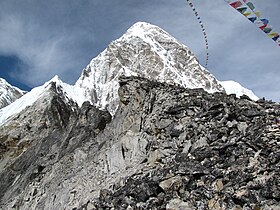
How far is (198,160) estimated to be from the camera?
19281 mm

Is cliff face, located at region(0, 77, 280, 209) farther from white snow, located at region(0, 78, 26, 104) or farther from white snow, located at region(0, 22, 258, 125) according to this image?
white snow, located at region(0, 78, 26, 104)

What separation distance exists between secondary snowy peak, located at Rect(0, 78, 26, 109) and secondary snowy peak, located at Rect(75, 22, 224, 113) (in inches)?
1055

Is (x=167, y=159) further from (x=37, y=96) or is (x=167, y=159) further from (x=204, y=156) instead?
(x=37, y=96)

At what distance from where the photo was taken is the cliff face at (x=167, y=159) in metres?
17.0

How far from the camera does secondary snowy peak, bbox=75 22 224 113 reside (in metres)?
102

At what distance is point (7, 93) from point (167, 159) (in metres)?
114

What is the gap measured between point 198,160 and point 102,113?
1999 cm

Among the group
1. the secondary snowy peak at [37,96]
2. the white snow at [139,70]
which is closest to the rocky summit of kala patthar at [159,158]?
the secondary snowy peak at [37,96]

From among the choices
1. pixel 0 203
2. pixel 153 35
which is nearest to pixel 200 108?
pixel 0 203

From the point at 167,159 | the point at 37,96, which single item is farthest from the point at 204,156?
the point at 37,96

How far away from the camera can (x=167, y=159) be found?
21.2 meters

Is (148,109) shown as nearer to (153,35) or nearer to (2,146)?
(2,146)

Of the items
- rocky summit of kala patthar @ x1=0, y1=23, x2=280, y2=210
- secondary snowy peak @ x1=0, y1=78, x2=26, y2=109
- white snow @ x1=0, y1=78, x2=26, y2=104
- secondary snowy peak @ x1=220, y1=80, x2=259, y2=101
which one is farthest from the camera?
white snow @ x1=0, y1=78, x2=26, y2=104

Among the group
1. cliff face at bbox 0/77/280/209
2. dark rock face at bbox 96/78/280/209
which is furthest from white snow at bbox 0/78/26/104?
dark rock face at bbox 96/78/280/209
